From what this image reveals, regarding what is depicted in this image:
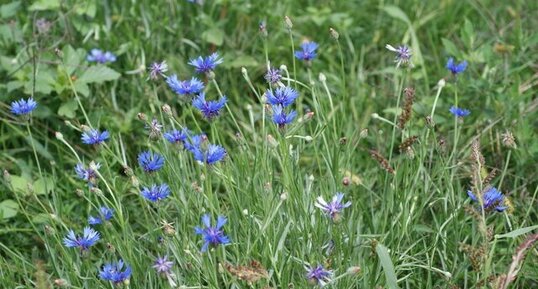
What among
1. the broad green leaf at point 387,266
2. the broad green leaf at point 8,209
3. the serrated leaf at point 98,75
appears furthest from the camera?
the serrated leaf at point 98,75

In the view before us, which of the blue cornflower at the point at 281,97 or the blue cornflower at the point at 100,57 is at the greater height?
the blue cornflower at the point at 100,57

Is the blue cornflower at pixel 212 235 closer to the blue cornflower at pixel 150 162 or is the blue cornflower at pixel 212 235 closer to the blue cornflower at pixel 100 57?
the blue cornflower at pixel 150 162

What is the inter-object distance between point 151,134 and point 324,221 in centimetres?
45

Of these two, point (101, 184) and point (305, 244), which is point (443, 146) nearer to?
point (305, 244)


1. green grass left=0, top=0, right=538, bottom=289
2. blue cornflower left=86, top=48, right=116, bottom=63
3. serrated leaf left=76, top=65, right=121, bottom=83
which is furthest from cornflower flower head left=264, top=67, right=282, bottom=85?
blue cornflower left=86, top=48, right=116, bottom=63

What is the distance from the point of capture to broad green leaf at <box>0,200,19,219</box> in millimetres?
2523

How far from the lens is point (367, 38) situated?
137 inches

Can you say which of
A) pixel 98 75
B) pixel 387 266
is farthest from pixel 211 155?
pixel 98 75

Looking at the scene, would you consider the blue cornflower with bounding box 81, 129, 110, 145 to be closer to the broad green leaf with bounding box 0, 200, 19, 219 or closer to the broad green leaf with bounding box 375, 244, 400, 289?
the broad green leaf with bounding box 0, 200, 19, 219

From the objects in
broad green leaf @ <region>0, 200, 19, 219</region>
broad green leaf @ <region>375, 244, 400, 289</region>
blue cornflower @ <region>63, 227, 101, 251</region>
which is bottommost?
broad green leaf @ <region>375, 244, 400, 289</region>

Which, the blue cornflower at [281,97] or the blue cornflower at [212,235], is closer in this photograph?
the blue cornflower at [212,235]

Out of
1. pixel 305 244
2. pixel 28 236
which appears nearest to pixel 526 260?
pixel 305 244

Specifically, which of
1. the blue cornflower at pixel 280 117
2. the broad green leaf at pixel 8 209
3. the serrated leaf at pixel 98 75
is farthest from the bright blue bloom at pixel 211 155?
the serrated leaf at pixel 98 75

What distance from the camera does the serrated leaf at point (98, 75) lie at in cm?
292
